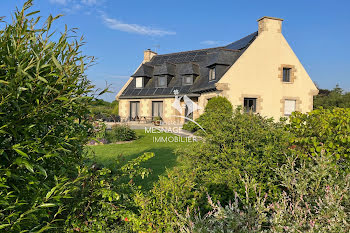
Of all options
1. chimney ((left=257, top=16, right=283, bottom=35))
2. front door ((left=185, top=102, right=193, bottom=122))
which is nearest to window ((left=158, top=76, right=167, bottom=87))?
front door ((left=185, top=102, right=193, bottom=122))

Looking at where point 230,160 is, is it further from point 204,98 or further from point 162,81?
point 162,81

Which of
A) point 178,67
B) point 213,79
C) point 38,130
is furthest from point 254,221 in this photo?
point 178,67

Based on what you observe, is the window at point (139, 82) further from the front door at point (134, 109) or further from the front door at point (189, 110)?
the front door at point (189, 110)

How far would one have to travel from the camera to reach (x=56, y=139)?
204 cm

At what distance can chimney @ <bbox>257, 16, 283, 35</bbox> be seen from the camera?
19.9m

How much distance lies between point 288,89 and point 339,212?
2035 cm

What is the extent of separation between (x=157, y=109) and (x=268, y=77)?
519 inches

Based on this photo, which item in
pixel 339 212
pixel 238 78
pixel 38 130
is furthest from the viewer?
pixel 238 78

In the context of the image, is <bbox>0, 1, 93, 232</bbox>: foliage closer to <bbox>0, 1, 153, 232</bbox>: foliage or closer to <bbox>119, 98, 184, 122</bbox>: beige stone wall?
<bbox>0, 1, 153, 232</bbox>: foliage

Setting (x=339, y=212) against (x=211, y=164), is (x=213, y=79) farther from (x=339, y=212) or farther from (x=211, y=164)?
(x=339, y=212)

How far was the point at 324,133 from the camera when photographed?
4.84m

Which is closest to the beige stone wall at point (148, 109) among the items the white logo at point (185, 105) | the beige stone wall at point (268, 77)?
the white logo at point (185, 105)

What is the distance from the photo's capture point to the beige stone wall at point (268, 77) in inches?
760

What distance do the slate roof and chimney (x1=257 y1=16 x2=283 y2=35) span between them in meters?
1.61
